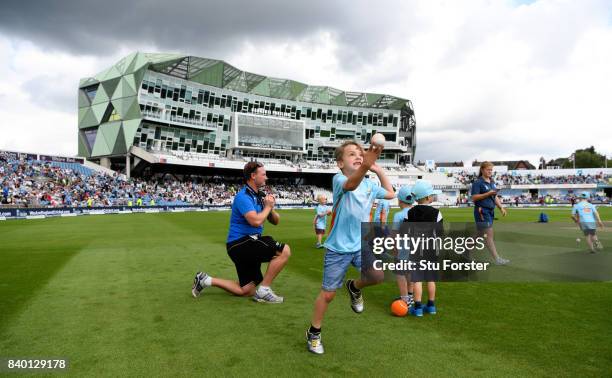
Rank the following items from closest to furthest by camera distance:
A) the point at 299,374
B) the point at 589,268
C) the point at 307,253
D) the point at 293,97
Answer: the point at 299,374
the point at 589,268
the point at 307,253
the point at 293,97

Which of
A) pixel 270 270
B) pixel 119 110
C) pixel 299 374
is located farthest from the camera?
pixel 119 110

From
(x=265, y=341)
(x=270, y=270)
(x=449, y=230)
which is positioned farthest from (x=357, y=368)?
(x=270, y=270)

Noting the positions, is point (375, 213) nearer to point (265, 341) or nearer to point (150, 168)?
point (265, 341)

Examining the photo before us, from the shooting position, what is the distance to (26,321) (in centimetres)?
502

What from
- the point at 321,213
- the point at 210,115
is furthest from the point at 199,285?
the point at 210,115

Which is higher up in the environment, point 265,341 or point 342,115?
point 342,115

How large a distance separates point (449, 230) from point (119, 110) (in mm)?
64006

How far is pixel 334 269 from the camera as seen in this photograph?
4.06m

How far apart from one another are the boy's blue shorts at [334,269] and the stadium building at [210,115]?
55.1 m

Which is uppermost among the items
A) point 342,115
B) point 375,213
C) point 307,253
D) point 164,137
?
point 342,115

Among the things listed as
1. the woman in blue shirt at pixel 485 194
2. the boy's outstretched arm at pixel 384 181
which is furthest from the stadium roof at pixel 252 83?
the boy's outstretched arm at pixel 384 181

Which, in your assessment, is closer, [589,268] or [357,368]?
[357,368]

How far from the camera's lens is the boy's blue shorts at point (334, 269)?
4.03 metres

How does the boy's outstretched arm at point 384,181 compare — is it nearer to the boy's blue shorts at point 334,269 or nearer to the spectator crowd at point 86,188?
the boy's blue shorts at point 334,269
